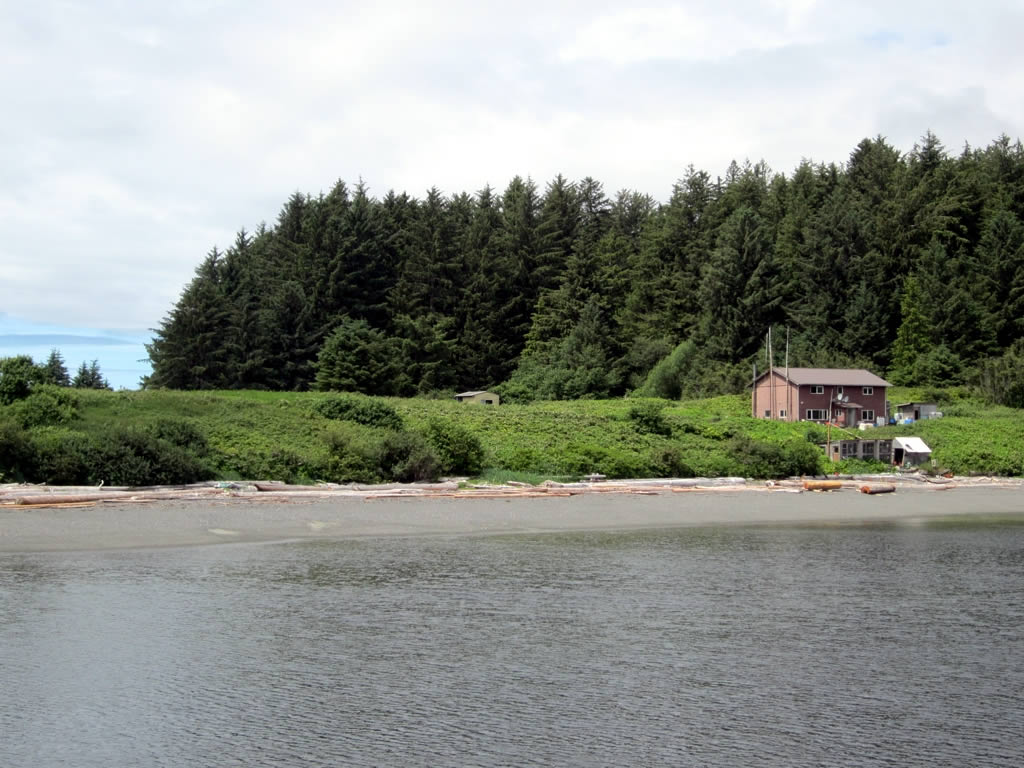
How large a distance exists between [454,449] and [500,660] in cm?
2445

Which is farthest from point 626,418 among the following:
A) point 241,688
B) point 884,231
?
point 884,231

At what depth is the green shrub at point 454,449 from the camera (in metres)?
39.8

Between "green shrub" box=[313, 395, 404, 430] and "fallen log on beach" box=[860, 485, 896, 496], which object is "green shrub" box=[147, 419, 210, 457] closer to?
"green shrub" box=[313, 395, 404, 430]

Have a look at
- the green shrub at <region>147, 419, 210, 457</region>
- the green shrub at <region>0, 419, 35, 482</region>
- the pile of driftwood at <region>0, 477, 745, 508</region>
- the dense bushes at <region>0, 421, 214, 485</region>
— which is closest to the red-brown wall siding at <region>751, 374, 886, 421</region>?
the pile of driftwood at <region>0, 477, 745, 508</region>

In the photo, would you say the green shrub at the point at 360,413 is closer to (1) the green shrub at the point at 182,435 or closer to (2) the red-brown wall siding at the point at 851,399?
(1) the green shrub at the point at 182,435

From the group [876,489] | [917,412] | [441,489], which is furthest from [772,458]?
[917,412]

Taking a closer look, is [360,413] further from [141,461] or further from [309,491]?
[141,461]

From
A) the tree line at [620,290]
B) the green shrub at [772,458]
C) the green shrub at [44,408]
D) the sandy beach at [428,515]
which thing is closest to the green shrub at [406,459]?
the sandy beach at [428,515]

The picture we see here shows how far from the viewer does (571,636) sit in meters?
17.3

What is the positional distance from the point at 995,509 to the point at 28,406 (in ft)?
117

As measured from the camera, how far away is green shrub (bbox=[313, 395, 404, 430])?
43406 mm

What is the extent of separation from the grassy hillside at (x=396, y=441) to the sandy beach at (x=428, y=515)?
2.99 meters

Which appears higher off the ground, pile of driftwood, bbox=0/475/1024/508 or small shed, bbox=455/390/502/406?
small shed, bbox=455/390/502/406

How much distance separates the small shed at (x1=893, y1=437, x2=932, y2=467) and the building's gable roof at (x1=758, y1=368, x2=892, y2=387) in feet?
39.9
